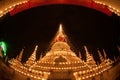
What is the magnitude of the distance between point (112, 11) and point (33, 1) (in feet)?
8.29

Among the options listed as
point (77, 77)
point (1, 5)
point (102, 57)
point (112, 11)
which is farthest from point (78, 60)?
point (1, 5)

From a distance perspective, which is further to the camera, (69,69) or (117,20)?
(69,69)

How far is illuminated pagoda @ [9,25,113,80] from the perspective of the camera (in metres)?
9.88

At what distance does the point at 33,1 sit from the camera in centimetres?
1037

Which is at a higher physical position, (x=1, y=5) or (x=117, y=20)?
(x=1, y=5)

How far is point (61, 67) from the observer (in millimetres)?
11086

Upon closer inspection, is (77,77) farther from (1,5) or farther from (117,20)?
(1,5)

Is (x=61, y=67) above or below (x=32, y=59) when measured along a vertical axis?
below

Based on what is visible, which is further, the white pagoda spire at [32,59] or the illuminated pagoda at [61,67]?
the white pagoda spire at [32,59]

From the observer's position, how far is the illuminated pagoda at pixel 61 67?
389 inches

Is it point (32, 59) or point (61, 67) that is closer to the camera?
point (61, 67)

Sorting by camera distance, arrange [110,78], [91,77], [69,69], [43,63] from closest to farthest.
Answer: [110,78]
[91,77]
[69,69]
[43,63]

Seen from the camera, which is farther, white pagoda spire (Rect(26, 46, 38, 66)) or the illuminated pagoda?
white pagoda spire (Rect(26, 46, 38, 66))

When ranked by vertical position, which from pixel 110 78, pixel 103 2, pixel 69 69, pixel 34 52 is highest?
pixel 103 2
